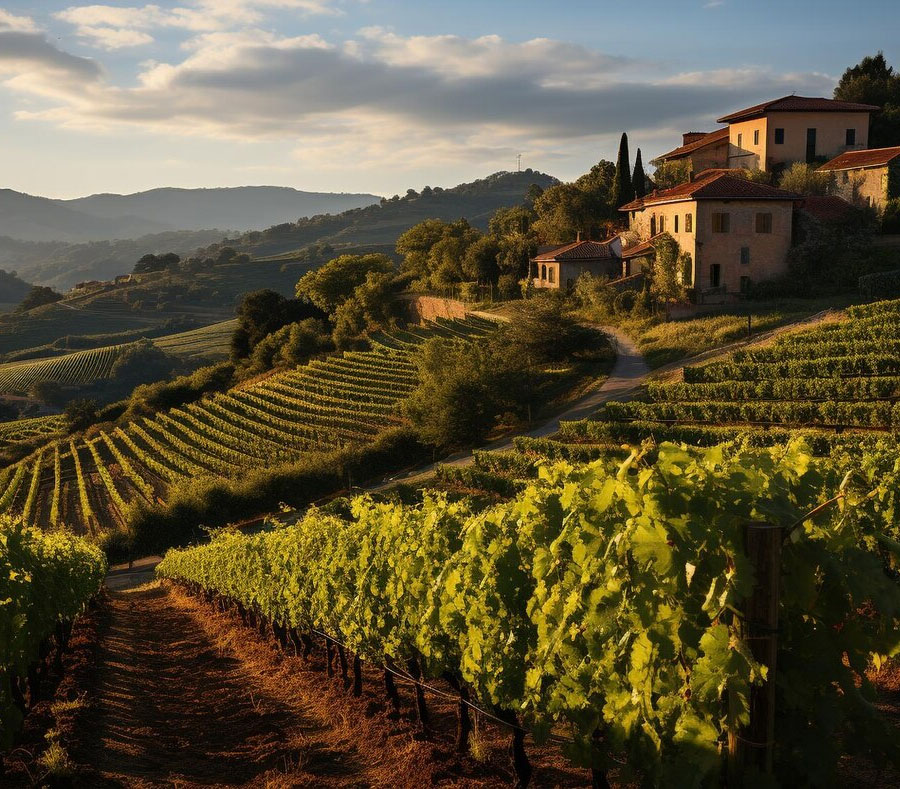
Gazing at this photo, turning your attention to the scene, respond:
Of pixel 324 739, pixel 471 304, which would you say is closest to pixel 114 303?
pixel 471 304

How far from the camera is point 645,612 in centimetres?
419

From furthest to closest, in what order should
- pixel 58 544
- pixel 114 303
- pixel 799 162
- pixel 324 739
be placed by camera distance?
pixel 114 303 < pixel 799 162 < pixel 58 544 < pixel 324 739

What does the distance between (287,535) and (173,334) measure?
135 metres

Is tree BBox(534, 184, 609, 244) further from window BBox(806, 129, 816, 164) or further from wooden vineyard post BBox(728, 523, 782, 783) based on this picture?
wooden vineyard post BBox(728, 523, 782, 783)

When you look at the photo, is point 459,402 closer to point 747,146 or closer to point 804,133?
point 747,146

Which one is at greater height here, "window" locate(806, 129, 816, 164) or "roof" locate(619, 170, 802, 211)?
"window" locate(806, 129, 816, 164)

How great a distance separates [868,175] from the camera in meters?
47.0

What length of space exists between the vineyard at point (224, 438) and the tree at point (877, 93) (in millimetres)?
31487

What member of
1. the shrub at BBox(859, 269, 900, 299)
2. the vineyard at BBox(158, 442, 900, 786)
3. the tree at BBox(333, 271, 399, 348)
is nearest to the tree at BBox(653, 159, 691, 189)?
the shrub at BBox(859, 269, 900, 299)

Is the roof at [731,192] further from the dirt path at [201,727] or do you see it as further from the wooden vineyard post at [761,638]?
the wooden vineyard post at [761,638]

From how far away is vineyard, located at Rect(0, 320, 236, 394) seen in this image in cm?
→ 10219

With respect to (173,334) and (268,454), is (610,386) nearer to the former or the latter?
(268,454)

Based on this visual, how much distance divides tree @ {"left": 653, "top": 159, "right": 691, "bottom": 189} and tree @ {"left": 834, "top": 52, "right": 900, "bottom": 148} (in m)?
13.1

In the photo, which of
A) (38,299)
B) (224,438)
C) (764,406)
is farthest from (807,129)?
(38,299)
